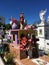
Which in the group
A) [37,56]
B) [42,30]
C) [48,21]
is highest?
[48,21]

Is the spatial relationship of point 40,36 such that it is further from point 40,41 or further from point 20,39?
point 20,39

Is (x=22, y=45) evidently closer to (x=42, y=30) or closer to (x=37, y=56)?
(x=37, y=56)

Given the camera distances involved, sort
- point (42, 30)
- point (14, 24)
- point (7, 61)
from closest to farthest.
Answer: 1. point (7, 61)
2. point (14, 24)
3. point (42, 30)

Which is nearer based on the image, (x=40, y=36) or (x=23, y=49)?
(x=23, y=49)

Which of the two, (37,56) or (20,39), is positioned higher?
(20,39)

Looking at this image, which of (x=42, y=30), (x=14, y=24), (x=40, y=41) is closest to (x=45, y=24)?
(x=42, y=30)

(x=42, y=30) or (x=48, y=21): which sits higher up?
(x=48, y=21)

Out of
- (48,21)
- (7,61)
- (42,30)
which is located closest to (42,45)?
(42,30)

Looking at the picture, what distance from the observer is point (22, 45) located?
57.2ft

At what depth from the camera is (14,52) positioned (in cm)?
1778

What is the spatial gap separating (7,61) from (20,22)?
896cm

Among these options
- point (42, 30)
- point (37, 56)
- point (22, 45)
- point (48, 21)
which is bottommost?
point (37, 56)

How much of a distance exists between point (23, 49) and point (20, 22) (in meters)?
6.26

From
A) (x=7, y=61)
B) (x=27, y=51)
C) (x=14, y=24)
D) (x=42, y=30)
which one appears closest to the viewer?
(x=7, y=61)
